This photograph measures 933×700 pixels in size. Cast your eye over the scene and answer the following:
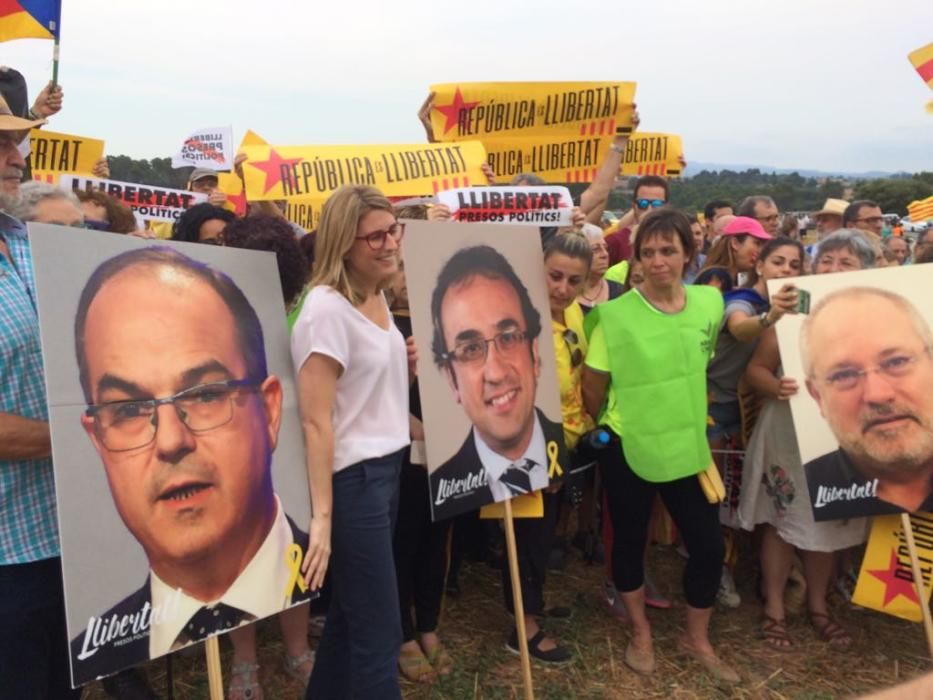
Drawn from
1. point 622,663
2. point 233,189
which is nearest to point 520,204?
point 622,663

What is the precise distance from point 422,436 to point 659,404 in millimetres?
1064

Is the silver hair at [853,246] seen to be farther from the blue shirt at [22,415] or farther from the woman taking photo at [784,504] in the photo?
the blue shirt at [22,415]

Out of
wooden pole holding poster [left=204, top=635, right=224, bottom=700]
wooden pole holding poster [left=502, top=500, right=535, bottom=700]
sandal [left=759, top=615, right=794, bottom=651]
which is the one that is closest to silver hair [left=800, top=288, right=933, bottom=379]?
sandal [left=759, top=615, right=794, bottom=651]

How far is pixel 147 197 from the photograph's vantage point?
16.9ft

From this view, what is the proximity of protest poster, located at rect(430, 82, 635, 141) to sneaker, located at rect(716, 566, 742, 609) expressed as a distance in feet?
9.67

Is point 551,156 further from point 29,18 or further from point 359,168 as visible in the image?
point 29,18

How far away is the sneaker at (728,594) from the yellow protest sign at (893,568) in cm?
71

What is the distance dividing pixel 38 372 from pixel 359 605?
46.3 inches

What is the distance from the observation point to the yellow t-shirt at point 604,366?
3.23 metres

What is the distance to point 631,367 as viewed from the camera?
3156 mm

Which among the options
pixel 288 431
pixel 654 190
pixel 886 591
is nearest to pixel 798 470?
pixel 886 591

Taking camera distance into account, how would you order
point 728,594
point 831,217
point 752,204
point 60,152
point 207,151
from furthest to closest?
1. point 207,151
2. point 831,217
3. point 752,204
4. point 60,152
5. point 728,594

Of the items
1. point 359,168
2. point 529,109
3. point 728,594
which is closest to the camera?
point 728,594

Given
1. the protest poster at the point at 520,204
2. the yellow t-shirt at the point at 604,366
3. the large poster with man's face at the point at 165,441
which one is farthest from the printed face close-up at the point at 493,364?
the large poster with man's face at the point at 165,441
